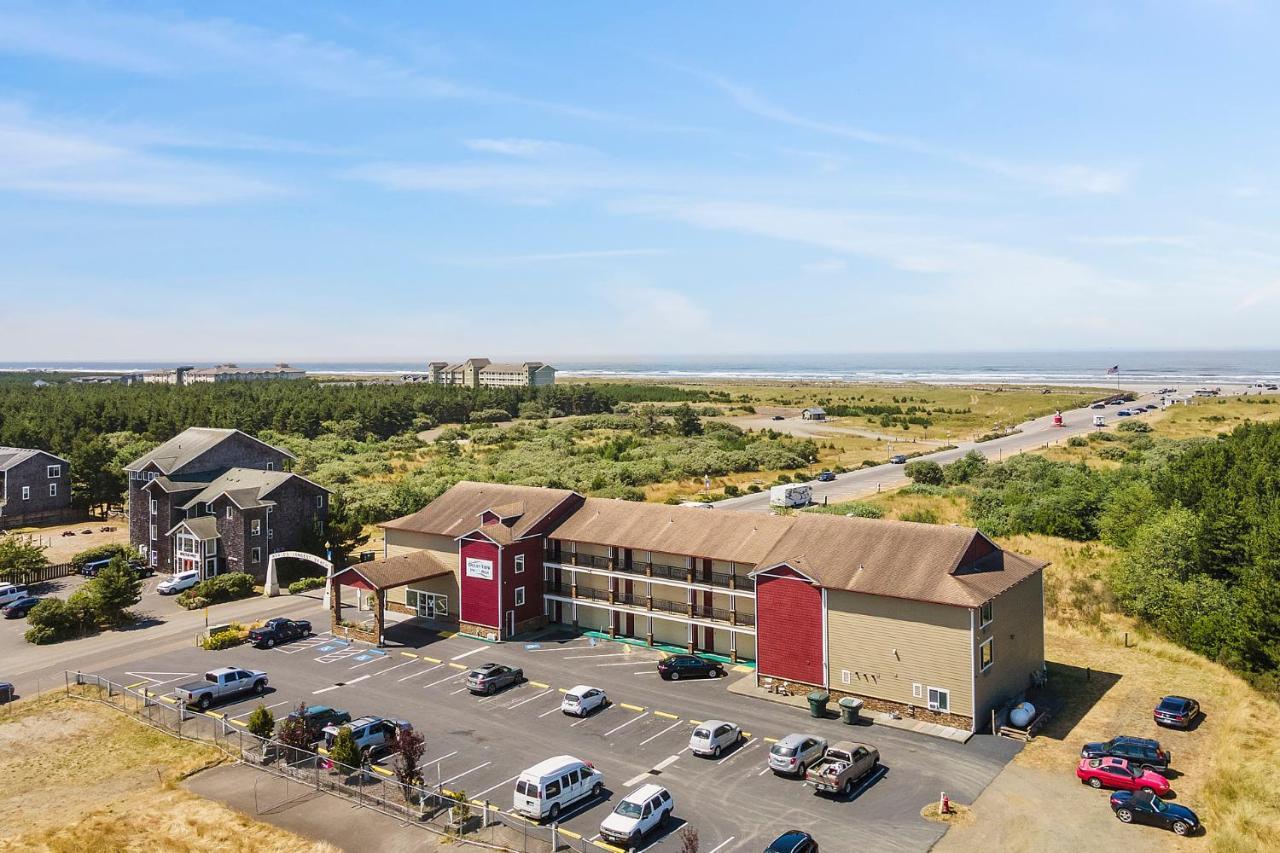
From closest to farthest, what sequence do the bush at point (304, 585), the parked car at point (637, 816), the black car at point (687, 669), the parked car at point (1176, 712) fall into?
the parked car at point (637, 816)
the parked car at point (1176, 712)
the black car at point (687, 669)
the bush at point (304, 585)

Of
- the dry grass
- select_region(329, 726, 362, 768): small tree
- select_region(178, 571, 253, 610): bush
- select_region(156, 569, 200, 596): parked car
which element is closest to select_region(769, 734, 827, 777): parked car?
select_region(329, 726, 362, 768): small tree

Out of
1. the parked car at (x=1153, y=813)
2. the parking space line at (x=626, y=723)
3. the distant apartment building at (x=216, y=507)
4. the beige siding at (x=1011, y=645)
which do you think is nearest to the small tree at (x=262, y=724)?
the parking space line at (x=626, y=723)


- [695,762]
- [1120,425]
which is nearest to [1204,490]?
[695,762]

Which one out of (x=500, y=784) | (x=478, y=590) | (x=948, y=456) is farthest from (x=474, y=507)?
(x=948, y=456)

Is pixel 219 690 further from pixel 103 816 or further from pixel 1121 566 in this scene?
pixel 1121 566

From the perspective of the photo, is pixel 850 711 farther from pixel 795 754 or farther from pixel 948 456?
pixel 948 456

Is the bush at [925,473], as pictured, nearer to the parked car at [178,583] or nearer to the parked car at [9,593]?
the parked car at [178,583]

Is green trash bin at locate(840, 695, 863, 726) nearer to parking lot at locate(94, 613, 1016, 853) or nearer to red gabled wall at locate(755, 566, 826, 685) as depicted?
parking lot at locate(94, 613, 1016, 853)
